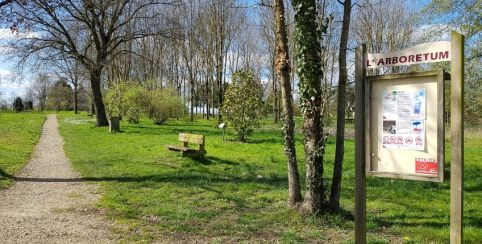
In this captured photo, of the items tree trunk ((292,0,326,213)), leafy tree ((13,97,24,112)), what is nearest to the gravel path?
tree trunk ((292,0,326,213))

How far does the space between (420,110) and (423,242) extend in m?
2.28

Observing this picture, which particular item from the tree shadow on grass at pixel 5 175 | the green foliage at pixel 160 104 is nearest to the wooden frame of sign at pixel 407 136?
the tree shadow on grass at pixel 5 175

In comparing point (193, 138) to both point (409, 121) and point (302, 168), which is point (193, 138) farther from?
point (409, 121)

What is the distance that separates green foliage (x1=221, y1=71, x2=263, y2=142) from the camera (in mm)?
20188

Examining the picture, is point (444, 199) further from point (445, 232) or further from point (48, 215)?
point (48, 215)

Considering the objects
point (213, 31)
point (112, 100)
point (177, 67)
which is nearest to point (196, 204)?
point (112, 100)

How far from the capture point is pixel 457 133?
150 inches

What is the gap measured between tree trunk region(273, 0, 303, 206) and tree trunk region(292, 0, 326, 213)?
49 centimetres

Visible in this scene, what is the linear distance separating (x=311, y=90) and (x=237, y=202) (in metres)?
2.85

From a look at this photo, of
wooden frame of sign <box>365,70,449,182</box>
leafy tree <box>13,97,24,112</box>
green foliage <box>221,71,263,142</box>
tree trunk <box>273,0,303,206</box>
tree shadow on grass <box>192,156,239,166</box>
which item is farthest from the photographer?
leafy tree <box>13,97,24,112</box>

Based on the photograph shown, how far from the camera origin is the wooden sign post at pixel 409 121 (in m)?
3.85

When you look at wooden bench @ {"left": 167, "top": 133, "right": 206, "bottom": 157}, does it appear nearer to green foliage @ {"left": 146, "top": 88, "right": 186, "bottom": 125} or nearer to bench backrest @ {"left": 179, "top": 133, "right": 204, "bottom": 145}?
bench backrest @ {"left": 179, "top": 133, "right": 204, "bottom": 145}

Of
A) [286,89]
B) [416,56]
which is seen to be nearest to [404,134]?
[416,56]

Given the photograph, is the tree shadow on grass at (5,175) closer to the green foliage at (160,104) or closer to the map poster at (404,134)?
the map poster at (404,134)
